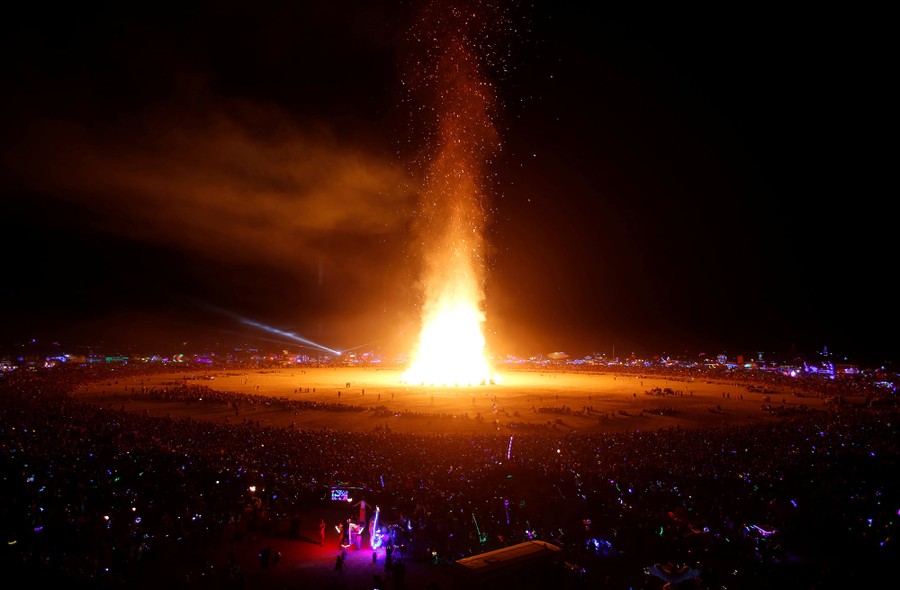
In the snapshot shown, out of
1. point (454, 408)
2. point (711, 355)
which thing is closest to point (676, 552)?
point (454, 408)

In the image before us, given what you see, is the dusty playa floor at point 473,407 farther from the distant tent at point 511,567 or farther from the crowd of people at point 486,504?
the distant tent at point 511,567

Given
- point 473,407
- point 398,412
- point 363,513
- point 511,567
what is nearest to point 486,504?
point 363,513

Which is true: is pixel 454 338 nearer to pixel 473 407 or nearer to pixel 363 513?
pixel 473 407

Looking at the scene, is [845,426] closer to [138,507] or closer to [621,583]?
[621,583]

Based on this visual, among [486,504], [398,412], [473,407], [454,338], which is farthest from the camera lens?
[454,338]

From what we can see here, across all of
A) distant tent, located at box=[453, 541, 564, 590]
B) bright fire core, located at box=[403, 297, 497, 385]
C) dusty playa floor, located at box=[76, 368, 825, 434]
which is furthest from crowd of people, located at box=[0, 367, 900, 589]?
bright fire core, located at box=[403, 297, 497, 385]

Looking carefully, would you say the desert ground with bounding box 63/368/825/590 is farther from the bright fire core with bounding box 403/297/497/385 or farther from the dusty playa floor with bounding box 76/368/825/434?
the bright fire core with bounding box 403/297/497/385
